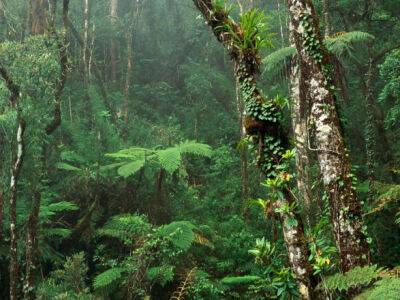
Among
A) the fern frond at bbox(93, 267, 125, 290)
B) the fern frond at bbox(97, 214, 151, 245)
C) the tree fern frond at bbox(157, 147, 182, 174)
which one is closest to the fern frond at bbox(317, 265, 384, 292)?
the fern frond at bbox(93, 267, 125, 290)

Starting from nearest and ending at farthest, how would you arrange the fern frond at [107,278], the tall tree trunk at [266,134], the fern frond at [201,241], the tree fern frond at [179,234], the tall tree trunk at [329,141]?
1. the tall tree trunk at [329,141]
2. the tall tree trunk at [266,134]
3. the fern frond at [107,278]
4. the tree fern frond at [179,234]
5. the fern frond at [201,241]

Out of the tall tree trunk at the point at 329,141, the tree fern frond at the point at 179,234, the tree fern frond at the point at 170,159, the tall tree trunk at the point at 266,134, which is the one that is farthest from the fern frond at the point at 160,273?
the tall tree trunk at the point at 329,141

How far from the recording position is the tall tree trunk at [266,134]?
4160mm

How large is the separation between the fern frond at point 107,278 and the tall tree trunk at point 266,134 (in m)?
4.14

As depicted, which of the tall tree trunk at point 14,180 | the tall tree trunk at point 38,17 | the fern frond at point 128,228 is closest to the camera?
the tall tree trunk at point 14,180

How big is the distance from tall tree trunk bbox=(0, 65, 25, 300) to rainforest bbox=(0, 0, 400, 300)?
0.11 ft

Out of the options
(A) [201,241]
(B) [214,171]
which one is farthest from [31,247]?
(B) [214,171]

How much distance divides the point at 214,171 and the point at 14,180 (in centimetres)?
783

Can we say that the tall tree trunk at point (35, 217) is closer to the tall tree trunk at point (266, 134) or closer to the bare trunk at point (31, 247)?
the bare trunk at point (31, 247)

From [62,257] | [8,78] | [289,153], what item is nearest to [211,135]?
[62,257]

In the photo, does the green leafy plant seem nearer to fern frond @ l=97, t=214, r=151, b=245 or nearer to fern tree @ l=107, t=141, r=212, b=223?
fern tree @ l=107, t=141, r=212, b=223

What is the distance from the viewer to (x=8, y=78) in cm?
759

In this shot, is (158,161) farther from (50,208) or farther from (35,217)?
(35,217)

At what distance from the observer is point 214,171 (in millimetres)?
14156
